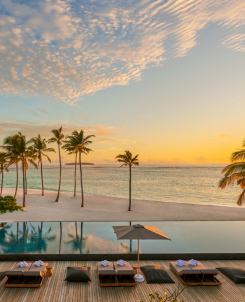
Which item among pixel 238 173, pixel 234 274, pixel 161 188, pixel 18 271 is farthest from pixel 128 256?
pixel 161 188

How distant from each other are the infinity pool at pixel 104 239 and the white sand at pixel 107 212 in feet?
28.1

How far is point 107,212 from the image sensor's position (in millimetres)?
27844

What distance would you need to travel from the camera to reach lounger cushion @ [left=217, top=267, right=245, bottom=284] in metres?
8.17

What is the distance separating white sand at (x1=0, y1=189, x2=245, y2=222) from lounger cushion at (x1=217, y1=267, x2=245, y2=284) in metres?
16.9

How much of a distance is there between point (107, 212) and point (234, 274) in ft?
67.7

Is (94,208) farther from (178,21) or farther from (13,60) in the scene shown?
(178,21)

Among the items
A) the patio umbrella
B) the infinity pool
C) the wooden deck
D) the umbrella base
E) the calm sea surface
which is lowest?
the calm sea surface

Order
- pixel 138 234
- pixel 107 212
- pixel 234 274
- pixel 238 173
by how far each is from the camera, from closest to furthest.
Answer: pixel 138 234, pixel 234 274, pixel 238 173, pixel 107 212

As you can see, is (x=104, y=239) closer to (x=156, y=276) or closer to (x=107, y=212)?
(x=156, y=276)

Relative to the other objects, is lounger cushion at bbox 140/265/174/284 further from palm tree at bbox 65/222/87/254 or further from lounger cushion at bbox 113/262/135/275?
palm tree at bbox 65/222/87/254

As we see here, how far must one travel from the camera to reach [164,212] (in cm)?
2955

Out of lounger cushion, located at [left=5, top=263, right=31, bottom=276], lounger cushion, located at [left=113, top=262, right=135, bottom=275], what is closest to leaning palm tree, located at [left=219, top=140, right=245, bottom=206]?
lounger cushion, located at [left=113, top=262, right=135, bottom=275]

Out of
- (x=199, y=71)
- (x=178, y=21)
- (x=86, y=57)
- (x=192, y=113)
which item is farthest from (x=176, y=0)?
(x=192, y=113)

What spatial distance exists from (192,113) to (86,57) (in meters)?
35.5
